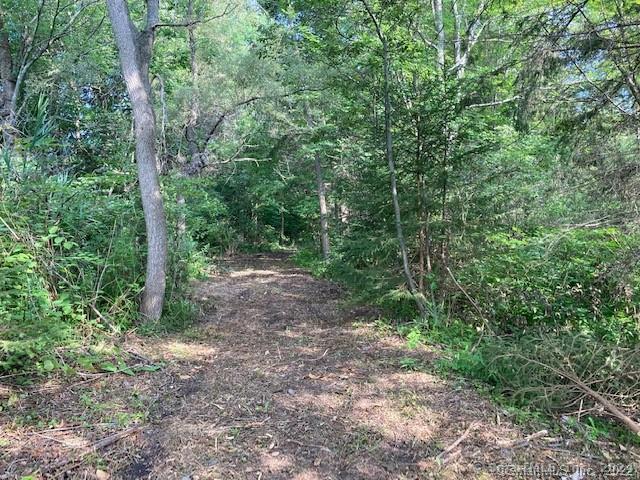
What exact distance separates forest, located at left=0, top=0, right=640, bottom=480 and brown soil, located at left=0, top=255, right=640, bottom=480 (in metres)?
0.02

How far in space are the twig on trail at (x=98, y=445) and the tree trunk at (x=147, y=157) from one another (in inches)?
100

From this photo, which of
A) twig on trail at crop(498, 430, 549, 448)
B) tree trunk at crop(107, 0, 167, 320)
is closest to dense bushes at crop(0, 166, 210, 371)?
tree trunk at crop(107, 0, 167, 320)

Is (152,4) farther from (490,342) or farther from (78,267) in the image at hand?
(490,342)

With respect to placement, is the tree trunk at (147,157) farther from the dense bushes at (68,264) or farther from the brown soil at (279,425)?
the brown soil at (279,425)

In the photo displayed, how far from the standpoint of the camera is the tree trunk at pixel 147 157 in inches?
195

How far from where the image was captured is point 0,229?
3615 millimetres

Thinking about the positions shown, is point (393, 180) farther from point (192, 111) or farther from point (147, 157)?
point (192, 111)

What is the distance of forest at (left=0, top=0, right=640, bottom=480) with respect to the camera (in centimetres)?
254

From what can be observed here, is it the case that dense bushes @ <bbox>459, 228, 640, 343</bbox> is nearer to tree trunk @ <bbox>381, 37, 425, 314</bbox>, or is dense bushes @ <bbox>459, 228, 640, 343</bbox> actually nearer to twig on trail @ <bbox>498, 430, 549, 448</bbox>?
tree trunk @ <bbox>381, 37, 425, 314</bbox>

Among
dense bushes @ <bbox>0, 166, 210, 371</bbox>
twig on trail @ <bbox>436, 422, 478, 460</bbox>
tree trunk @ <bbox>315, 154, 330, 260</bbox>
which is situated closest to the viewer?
twig on trail @ <bbox>436, 422, 478, 460</bbox>

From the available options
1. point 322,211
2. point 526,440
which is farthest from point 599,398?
point 322,211

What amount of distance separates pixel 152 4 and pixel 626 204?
6.01 metres

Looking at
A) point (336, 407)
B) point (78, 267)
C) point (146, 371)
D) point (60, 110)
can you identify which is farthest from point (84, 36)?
point (336, 407)

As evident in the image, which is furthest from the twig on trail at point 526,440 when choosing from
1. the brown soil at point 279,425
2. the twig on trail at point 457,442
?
the twig on trail at point 457,442
